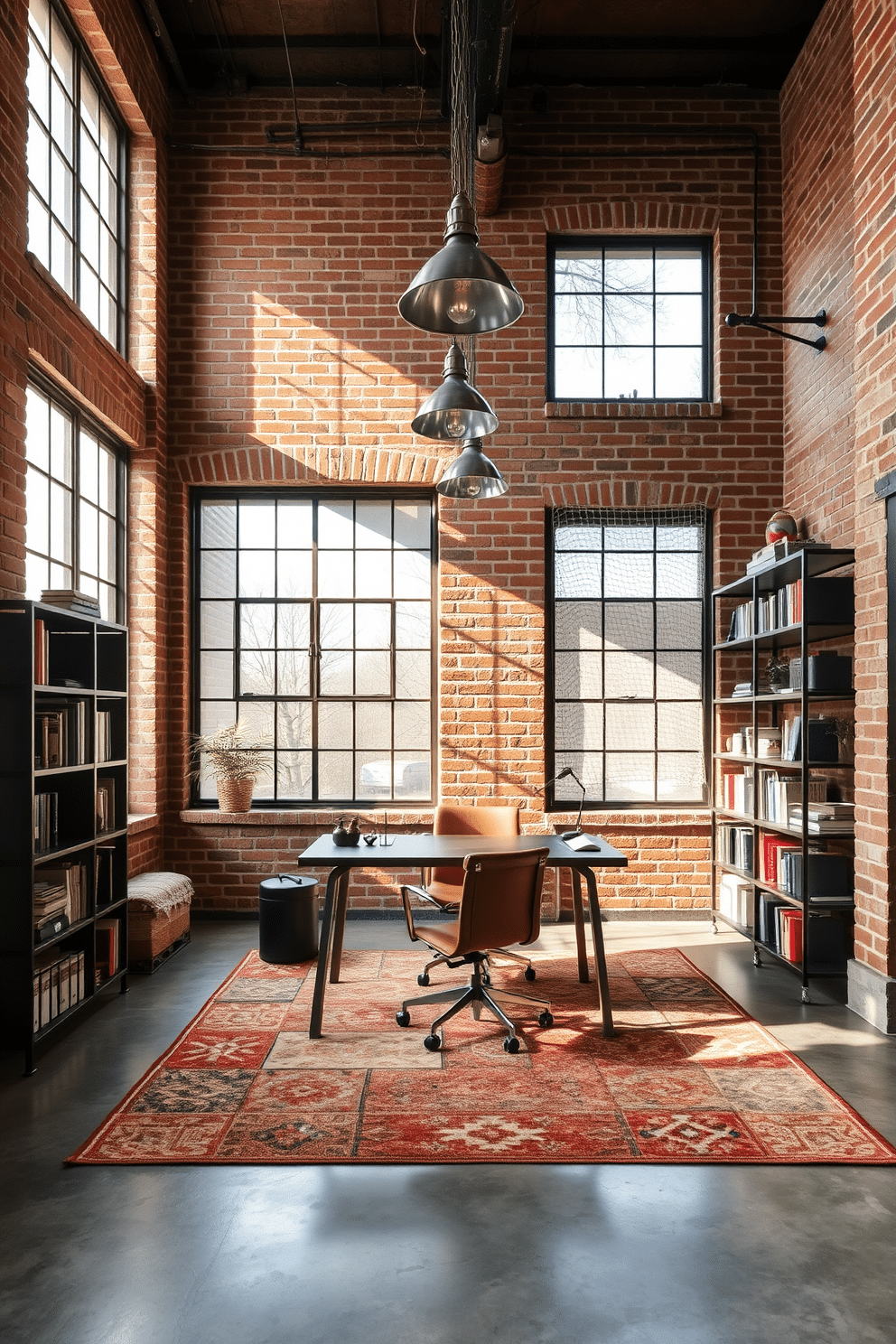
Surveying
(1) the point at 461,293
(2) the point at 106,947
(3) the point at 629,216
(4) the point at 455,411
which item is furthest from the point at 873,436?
(2) the point at 106,947

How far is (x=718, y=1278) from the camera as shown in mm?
2463

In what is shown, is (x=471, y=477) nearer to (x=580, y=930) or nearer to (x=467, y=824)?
(x=467, y=824)

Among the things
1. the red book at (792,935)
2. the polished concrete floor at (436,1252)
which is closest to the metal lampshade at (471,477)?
the red book at (792,935)

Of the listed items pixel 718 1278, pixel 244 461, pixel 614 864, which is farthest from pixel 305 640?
pixel 718 1278

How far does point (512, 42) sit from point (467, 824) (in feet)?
16.0

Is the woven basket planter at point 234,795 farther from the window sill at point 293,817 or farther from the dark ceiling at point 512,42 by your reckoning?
the dark ceiling at point 512,42

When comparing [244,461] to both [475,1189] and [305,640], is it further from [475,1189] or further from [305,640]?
[475,1189]

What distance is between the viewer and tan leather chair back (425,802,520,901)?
5.38 metres

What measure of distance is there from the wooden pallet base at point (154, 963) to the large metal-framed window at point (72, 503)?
6.85ft

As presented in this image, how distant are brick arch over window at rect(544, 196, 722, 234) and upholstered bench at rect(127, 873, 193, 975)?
507cm

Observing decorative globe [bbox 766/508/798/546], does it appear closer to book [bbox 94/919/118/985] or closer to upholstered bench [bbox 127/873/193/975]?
upholstered bench [bbox 127/873/193/975]

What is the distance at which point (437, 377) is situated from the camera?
6.75 metres

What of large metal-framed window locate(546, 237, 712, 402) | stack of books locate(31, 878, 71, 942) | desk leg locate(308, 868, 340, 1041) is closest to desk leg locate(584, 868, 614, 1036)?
desk leg locate(308, 868, 340, 1041)

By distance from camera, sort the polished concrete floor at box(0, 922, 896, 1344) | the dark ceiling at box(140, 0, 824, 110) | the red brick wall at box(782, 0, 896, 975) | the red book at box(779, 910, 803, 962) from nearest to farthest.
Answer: the polished concrete floor at box(0, 922, 896, 1344) → the red brick wall at box(782, 0, 896, 975) → the red book at box(779, 910, 803, 962) → the dark ceiling at box(140, 0, 824, 110)
